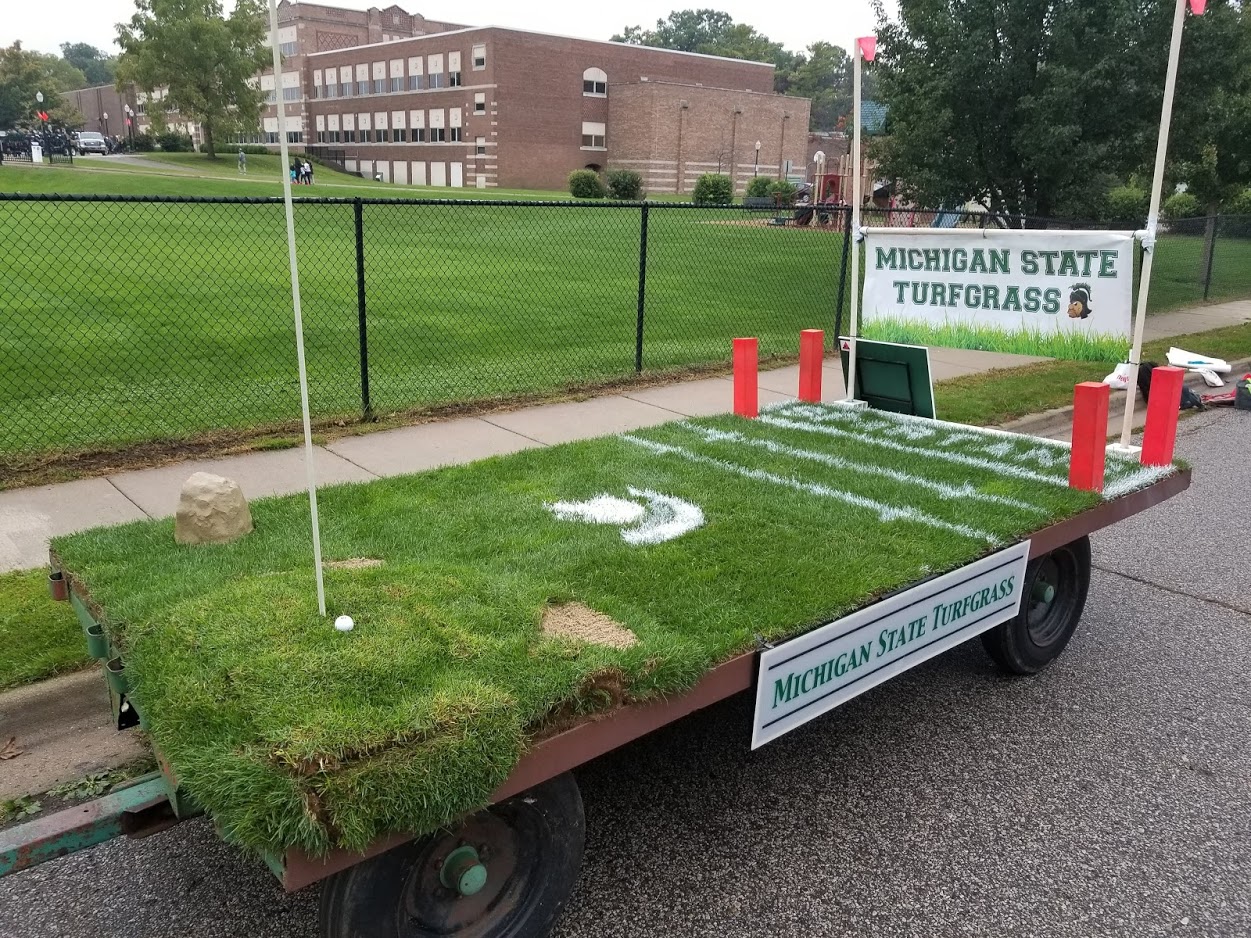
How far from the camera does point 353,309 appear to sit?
1256 cm

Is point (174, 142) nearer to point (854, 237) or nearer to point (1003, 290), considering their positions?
point (854, 237)

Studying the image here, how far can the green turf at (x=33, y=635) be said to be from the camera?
3.71 m

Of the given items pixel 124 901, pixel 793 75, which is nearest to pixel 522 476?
pixel 124 901

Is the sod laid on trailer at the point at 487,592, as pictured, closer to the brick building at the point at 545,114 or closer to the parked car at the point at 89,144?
the brick building at the point at 545,114

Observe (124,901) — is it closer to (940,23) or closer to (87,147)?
A: (940,23)

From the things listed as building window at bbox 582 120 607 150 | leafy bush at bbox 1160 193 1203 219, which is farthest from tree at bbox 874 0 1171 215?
building window at bbox 582 120 607 150

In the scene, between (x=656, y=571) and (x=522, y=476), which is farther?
(x=522, y=476)

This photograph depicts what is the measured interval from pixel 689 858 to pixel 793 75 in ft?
441

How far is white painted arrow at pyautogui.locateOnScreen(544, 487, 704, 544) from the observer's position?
3.71m

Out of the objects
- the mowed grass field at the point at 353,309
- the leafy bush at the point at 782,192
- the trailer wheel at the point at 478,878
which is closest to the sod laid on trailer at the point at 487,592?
the trailer wheel at the point at 478,878

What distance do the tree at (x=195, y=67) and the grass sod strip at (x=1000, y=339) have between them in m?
51.3

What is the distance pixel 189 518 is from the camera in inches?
140

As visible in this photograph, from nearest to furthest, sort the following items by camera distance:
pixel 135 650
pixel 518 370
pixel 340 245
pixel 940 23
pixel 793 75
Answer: pixel 135 650 → pixel 518 370 → pixel 940 23 → pixel 340 245 → pixel 793 75

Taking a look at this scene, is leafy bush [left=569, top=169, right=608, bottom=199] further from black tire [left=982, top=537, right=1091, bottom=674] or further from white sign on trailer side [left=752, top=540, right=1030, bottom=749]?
white sign on trailer side [left=752, top=540, right=1030, bottom=749]
